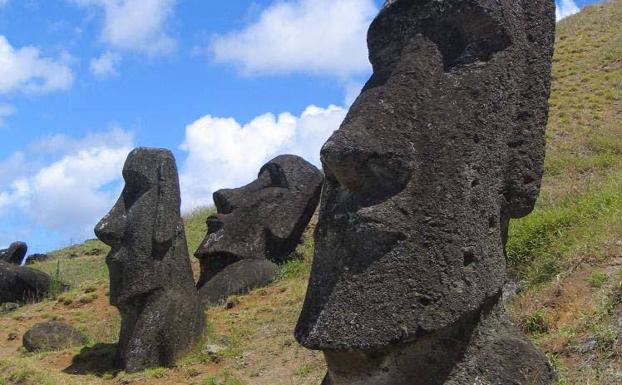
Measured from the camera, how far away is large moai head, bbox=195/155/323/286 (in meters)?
14.0

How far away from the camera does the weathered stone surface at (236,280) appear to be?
1294 cm

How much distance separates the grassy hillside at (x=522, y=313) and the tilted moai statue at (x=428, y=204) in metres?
1.42

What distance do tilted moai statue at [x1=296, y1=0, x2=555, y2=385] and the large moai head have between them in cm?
1002

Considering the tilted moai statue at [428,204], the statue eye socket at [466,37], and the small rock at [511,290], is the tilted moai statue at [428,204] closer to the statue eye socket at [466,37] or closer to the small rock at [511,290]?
the statue eye socket at [466,37]

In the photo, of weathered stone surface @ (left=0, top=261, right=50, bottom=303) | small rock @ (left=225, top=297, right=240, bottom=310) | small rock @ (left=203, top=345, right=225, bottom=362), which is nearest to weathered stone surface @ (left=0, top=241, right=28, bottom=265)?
weathered stone surface @ (left=0, top=261, right=50, bottom=303)

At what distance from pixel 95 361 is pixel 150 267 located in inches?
60.6

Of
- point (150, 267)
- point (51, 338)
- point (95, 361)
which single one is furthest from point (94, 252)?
point (150, 267)

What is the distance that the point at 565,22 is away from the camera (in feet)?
140

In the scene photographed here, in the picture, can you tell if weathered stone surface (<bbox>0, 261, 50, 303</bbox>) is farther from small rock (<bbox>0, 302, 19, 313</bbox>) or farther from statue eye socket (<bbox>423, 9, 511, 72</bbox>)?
statue eye socket (<bbox>423, 9, 511, 72</bbox>)

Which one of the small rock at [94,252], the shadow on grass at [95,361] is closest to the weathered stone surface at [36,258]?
the small rock at [94,252]

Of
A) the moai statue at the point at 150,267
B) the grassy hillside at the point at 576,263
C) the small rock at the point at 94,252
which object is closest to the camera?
the grassy hillside at the point at 576,263

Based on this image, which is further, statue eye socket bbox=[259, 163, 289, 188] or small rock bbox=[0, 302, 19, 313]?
small rock bbox=[0, 302, 19, 313]

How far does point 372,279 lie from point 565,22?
42.2 metres

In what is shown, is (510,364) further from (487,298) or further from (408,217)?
(408,217)
